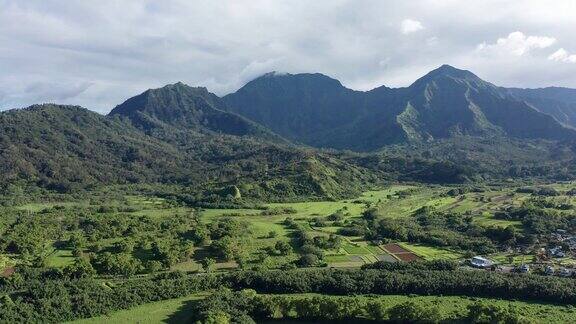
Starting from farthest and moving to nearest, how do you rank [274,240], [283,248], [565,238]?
[274,240], [565,238], [283,248]

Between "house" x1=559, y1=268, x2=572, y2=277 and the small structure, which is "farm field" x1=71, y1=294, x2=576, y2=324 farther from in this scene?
the small structure

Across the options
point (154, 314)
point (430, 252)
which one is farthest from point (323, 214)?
point (154, 314)

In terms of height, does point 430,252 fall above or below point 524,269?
above

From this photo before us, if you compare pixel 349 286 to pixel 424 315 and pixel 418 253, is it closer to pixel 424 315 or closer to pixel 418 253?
pixel 424 315

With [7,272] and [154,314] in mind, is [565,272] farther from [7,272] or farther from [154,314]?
[7,272]

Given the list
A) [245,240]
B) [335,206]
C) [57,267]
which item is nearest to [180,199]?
[335,206]

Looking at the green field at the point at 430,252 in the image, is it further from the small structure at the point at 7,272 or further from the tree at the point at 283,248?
the small structure at the point at 7,272

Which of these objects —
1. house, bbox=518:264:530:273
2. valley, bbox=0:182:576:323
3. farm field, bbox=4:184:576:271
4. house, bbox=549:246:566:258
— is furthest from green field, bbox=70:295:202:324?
house, bbox=549:246:566:258

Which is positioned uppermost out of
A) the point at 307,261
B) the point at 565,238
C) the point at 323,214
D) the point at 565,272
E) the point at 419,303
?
the point at 323,214

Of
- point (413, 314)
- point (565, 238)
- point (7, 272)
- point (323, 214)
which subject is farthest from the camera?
point (323, 214)

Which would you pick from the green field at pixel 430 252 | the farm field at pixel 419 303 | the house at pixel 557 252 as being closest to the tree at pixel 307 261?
the farm field at pixel 419 303
